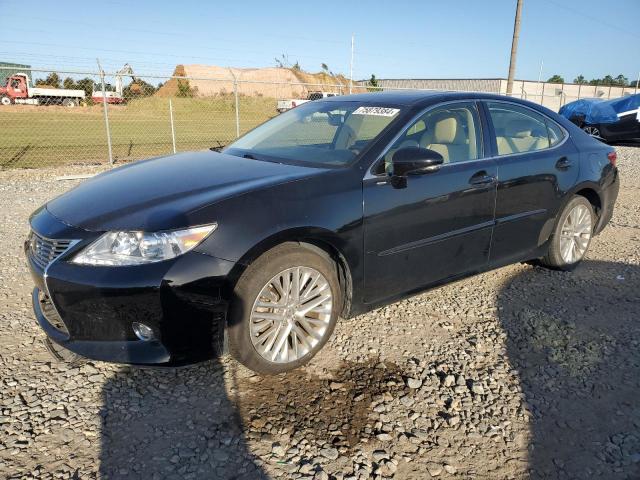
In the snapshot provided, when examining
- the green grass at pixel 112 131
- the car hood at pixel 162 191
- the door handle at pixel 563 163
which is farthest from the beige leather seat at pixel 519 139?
the green grass at pixel 112 131

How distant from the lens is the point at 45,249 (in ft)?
8.89

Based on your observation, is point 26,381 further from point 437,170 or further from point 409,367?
point 437,170

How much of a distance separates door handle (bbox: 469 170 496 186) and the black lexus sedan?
0.01m

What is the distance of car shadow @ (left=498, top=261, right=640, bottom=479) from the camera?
2291 mm

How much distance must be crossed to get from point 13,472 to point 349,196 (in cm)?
212

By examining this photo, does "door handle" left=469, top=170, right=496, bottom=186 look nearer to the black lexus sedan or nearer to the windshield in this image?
the black lexus sedan

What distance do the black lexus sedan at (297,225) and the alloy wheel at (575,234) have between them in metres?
0.17

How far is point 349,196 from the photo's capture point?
2.96 meters

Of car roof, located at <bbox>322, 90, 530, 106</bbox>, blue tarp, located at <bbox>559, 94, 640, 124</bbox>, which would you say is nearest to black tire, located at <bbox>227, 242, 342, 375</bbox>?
car roof, located at <bbox>322, 90, 530, 106</bbox>

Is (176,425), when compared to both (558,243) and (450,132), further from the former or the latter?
(558,243)

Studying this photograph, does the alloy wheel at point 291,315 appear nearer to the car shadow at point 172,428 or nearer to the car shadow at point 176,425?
the car shadow at point 176,425

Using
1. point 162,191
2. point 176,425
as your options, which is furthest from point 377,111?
point 176,425

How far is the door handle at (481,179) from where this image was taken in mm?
3555

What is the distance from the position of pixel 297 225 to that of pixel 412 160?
863 mm
